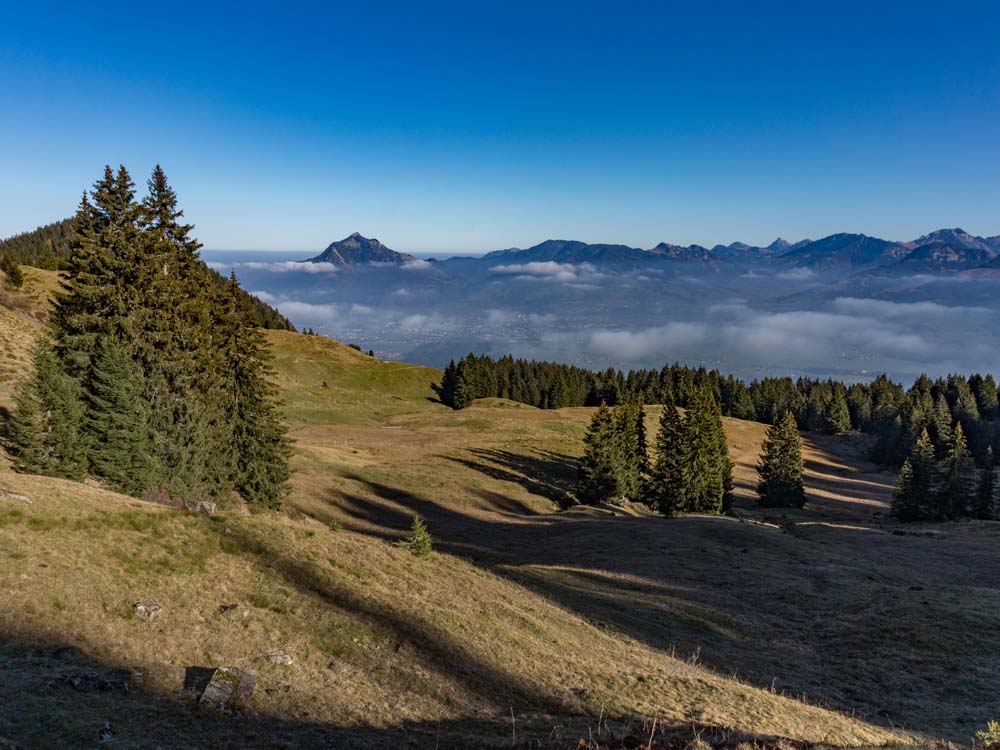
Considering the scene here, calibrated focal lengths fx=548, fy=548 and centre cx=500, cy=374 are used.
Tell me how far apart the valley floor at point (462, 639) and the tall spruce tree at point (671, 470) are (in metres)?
21.8

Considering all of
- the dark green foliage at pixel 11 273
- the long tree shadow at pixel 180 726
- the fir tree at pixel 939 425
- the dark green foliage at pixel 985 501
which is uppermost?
the dark green foliage at pixel 11 273

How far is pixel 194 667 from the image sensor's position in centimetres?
1195

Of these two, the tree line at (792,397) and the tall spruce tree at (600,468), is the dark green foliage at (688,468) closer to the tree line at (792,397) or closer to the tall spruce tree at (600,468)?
the tall spruce tree at (600,468)

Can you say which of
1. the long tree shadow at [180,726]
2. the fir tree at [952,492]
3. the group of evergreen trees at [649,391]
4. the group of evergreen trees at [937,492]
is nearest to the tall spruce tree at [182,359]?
the long tree shadow at [180,726]

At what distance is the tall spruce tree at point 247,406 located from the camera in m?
35.7

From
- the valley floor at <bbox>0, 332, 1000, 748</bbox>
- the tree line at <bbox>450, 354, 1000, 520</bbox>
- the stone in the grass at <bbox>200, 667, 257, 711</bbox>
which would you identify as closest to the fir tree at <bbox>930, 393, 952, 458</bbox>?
the tree line at <bbox>450, 354, 1000, 520</bbox>

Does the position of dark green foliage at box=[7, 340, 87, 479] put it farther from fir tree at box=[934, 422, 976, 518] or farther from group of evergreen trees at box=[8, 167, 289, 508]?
fir tree at box=[934, 422, 976, 518]

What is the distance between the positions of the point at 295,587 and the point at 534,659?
744cm

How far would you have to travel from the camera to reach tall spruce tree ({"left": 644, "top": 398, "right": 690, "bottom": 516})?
5862 cm

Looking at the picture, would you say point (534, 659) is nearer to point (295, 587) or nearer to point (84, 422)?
point (295, 587)

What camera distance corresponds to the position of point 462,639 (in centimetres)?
1579

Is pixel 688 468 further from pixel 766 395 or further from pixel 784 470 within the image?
pixel 766 395

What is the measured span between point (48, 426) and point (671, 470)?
52.9m

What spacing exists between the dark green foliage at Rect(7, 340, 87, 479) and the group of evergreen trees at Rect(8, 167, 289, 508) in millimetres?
52
